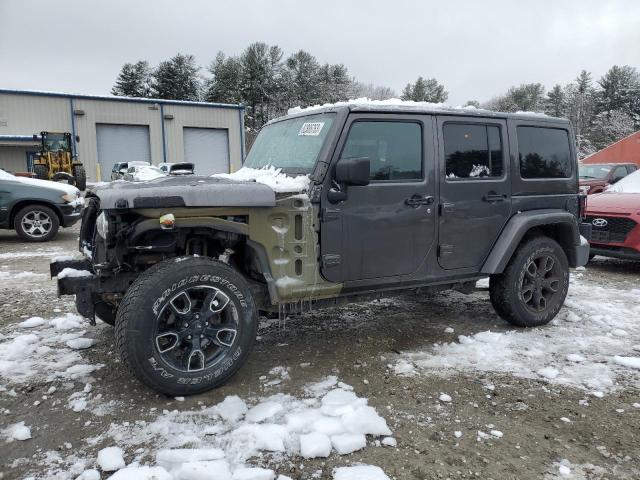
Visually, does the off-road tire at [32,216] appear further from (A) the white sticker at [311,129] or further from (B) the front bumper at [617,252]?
(B) the front bumper at [617,252]

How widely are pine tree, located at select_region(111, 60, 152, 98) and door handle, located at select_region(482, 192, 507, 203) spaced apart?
53.0 m

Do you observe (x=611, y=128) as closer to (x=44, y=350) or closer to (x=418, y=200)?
(x=418, y=200)

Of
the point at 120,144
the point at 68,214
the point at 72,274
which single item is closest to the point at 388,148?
the point at 72,274

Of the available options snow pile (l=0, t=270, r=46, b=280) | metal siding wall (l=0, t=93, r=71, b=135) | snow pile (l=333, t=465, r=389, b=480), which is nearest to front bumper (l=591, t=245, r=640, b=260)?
snow pile (l=333, t=465, r=389, b=480)

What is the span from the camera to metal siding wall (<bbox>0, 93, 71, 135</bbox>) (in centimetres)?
2846

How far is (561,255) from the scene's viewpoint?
478cm

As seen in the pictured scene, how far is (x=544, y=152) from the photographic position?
15.5ft

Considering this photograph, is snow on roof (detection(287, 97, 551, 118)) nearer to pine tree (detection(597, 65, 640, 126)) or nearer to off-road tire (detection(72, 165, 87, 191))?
off-road tire (detection(72, 165, 87, 191))

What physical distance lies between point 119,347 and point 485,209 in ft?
10.2

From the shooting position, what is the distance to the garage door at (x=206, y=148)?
3266 cm

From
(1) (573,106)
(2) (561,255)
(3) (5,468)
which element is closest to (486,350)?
(2) (561,255)

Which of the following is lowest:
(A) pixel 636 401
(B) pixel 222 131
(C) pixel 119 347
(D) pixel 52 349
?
(A) pixel 636 401

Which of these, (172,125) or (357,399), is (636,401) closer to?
(357,399)

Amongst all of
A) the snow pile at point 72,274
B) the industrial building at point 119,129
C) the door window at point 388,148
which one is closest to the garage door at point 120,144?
the industrial building at point 119,129
